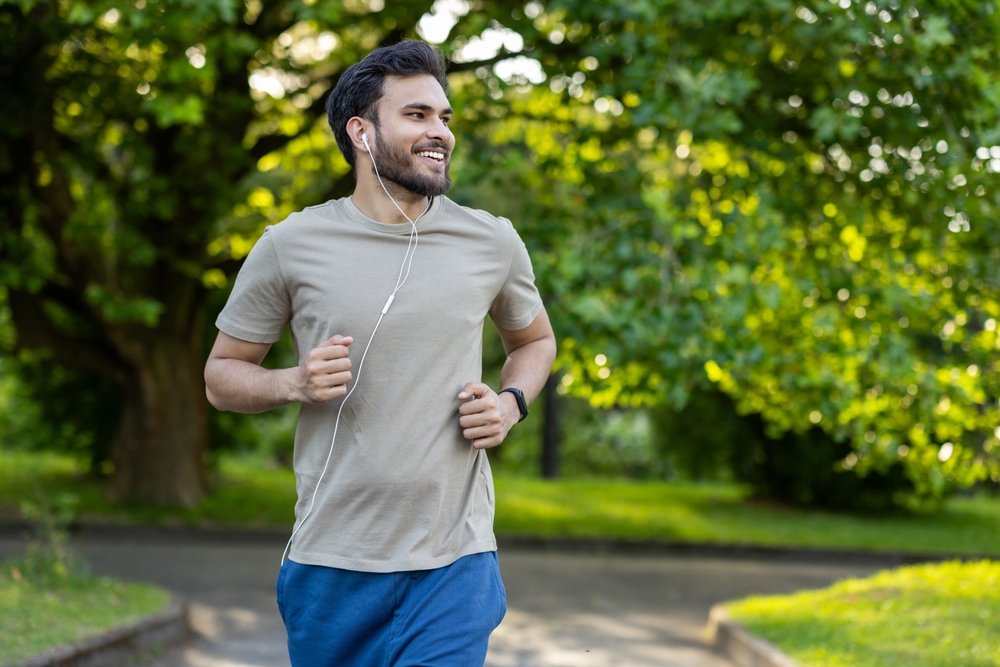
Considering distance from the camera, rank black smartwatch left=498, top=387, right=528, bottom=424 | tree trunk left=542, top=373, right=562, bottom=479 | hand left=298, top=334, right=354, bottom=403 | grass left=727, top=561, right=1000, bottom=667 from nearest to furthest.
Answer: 1. hand left=298, top=334, right=354, bottom=403
2. black smartwatch left=498, top=387, right=528, bottom=424
3. grass left=727, top=561, right=1000, bottom=667
4. tree trunk left=542, top=373, right=562, bottom=479

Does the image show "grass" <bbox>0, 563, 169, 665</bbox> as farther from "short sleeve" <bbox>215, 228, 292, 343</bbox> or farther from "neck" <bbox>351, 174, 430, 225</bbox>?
"neck" <bbox>351, 174, 430, 225</bbox>

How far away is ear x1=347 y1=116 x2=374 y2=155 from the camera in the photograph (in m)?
2.72

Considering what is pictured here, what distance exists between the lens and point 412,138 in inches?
104

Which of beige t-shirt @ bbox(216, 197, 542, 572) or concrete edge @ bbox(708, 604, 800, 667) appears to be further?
concrete edge @ bbox(708, 604, 800, 667)

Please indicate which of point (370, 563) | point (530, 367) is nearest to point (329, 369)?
point (370, 563)

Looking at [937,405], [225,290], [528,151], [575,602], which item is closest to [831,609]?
[937,405]

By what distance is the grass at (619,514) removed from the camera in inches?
492

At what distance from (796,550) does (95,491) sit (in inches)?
346

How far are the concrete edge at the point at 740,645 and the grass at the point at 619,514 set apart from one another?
14.2ft

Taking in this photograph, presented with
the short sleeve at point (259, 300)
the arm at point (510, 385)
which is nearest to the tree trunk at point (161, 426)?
the arm at point (510, 385)

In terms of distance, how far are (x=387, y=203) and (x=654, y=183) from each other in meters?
5.47

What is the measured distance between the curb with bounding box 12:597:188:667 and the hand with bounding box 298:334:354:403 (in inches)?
148

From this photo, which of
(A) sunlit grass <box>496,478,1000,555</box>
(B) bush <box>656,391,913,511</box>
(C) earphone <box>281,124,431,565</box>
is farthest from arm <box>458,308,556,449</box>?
(B) bush <box>656,391,913,511</box>

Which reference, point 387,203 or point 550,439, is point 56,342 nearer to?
point 550,439
